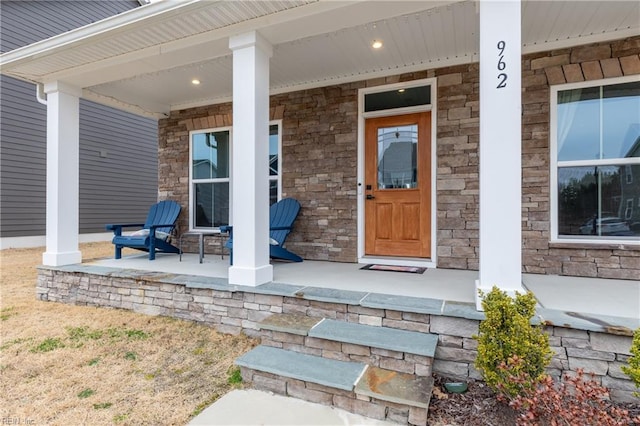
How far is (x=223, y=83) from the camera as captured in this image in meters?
4.72

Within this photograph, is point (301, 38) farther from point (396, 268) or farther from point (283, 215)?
point (396, 268)

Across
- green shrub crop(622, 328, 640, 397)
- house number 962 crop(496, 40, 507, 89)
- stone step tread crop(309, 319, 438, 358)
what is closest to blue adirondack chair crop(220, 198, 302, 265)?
stone step tread crop(309, 319, 438, 358)

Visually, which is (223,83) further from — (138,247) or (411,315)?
(411,315)

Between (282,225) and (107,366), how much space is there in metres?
2.51

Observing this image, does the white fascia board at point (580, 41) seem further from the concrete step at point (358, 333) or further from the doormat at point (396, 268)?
the concrete step at point (358, 333)

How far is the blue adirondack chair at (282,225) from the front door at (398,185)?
3.24 ft

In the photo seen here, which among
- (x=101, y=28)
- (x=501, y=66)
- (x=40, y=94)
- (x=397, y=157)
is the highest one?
(x=101, y=28)

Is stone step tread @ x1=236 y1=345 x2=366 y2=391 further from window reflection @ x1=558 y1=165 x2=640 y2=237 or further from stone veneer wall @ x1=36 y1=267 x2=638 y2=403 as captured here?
window reflection @ x1=558 y1=165 x2=640 y2=237

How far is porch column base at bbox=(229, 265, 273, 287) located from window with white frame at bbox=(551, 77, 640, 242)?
3073 millimetres

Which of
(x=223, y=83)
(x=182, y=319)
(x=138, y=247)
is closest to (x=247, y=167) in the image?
(x=182, y=319)

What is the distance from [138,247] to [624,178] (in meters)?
5.95

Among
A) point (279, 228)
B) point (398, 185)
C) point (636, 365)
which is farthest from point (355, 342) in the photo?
point (398, 185)

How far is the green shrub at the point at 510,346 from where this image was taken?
1.76 metres

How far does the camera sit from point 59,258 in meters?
4.11
